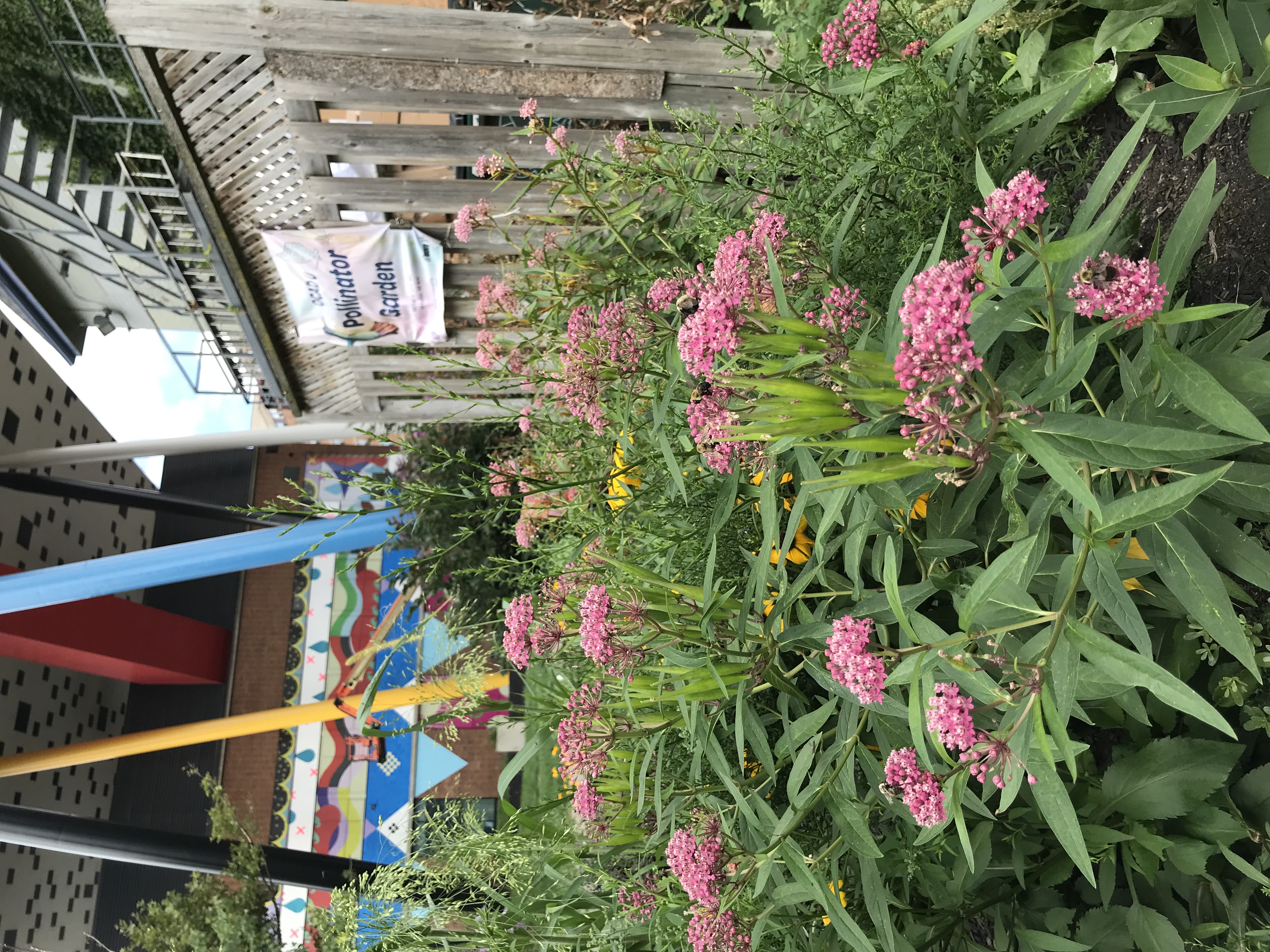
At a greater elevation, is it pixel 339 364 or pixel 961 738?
pixel 339 364

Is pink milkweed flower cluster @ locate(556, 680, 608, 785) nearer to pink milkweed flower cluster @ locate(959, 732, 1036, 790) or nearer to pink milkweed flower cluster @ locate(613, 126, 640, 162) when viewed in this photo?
pink milkweed flower cluster @ locate(959, 732, 1036, 790)

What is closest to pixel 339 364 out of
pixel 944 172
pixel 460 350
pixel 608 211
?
pixel 460 350

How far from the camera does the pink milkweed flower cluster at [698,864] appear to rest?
1.03m

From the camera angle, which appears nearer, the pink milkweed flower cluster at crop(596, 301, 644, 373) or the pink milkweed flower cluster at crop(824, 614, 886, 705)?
the pink milkweed flower cluster at crop(824, 614, 886, 705)

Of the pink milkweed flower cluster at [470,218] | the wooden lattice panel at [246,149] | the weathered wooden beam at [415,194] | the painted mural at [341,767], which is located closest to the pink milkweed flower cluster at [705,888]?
the pink milkweed flower cluster at [470,218]

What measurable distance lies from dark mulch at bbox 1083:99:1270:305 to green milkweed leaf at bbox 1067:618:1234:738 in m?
0.69

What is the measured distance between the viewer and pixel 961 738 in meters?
0.75

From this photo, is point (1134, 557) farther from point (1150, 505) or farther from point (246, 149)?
point (246, 149)

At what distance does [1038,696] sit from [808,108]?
1321mm

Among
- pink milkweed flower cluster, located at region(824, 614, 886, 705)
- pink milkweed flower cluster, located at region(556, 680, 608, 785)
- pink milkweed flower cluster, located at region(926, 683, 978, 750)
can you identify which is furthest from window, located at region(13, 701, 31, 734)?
pink milkweed flower cluster, located at region(926, 683, 978, 750)

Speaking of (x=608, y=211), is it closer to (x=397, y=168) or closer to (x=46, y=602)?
(x=397, y=168)

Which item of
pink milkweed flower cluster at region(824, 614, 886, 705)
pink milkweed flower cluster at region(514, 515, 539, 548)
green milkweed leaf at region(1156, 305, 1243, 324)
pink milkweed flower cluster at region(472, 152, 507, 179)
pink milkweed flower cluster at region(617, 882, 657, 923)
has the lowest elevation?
pink milkweed flower cluster at region(617, 882, 657, 923)

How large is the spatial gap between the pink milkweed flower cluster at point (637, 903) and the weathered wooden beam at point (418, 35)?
8.27ft

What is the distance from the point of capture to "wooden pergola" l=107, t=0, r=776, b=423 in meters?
2.80
